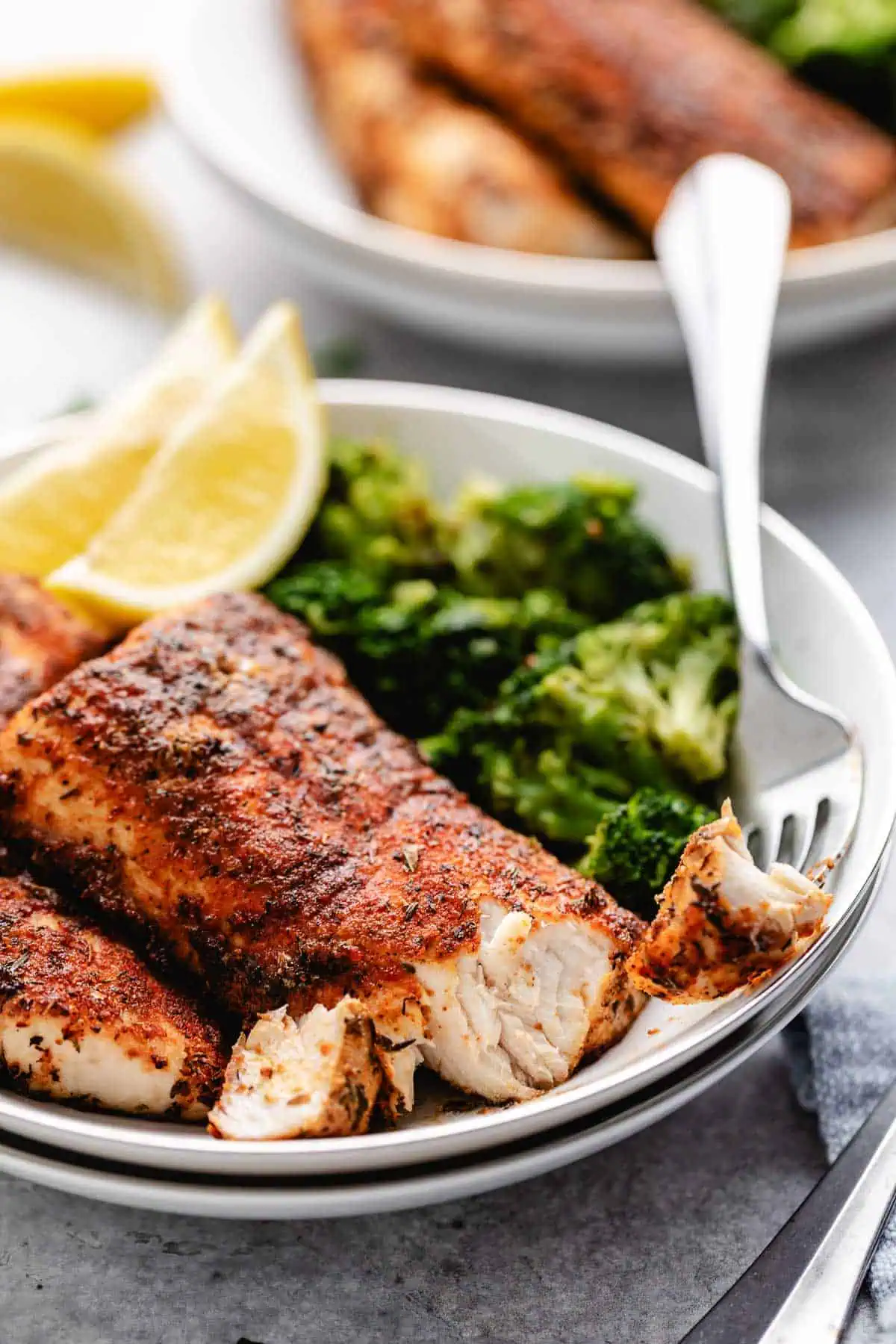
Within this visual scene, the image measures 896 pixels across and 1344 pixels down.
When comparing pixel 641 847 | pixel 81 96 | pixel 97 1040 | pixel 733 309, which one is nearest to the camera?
pixel 97 1040

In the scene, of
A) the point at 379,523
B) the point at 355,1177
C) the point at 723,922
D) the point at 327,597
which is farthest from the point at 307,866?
the point at 379,523

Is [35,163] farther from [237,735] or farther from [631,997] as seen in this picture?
[631,997]

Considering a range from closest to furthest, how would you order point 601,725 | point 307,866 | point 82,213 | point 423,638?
point 307,866
point 601,725
point 423,638
point 82,213

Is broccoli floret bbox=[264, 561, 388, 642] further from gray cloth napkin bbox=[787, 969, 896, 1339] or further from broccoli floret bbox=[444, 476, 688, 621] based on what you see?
gray cloth napkin bbox=[787, 969, 896, 1339]

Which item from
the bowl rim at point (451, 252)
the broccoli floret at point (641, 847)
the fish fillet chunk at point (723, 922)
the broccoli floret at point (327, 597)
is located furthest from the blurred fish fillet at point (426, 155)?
the fish fillet chunk at point (723, 922)

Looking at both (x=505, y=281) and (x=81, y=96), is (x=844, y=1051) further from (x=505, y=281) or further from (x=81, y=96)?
(x=81, y=96)

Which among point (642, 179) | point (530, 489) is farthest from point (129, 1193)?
point (642, 179)

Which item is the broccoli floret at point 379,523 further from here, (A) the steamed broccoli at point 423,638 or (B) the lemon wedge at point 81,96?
(B) the lemon wedge at point 81,96
